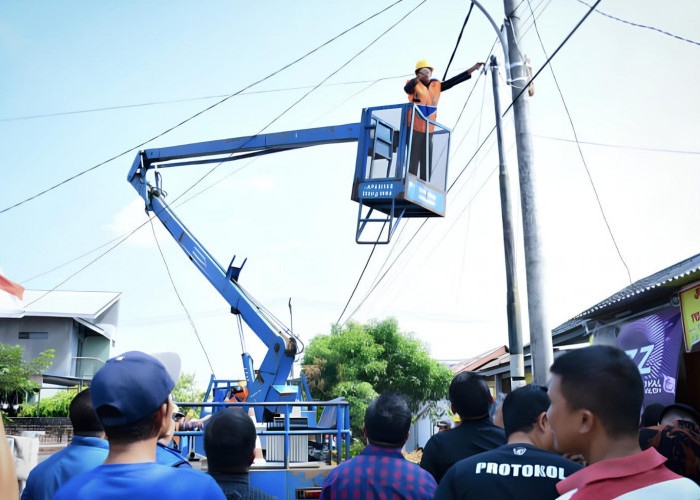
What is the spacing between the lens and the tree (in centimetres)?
3225

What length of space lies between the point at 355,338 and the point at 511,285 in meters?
23.1

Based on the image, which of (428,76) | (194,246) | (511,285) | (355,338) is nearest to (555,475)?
(511,285)

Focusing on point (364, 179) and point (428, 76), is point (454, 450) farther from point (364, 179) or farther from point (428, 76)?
point (428, 76)

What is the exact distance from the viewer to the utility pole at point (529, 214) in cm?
854

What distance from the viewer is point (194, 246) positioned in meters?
15.6

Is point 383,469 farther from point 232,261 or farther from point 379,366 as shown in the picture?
point 379,366

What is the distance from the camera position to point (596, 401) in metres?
2.19

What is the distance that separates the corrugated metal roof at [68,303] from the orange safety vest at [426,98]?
90.6 feet

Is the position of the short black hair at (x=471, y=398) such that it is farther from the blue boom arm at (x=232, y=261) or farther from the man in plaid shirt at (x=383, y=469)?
the blue boom arm at (x=232, y=261)

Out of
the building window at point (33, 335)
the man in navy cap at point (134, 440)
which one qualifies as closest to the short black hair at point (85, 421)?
the man in navy cap at point (134, 440)

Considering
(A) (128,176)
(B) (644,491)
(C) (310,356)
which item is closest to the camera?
(B) (644,491)

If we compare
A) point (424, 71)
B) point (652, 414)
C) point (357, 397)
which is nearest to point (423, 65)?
point (424, 71)

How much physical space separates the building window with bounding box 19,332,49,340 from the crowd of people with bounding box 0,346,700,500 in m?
34.9

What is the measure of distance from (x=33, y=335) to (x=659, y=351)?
33.0 meters
